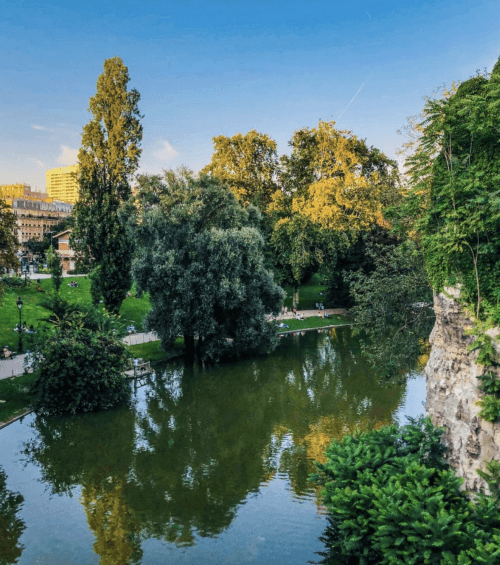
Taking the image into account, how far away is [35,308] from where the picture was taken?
3700cm

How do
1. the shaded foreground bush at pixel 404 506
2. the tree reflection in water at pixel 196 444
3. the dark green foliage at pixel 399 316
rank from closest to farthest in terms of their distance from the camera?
the shaded foreground bush at pixel 404 506 → the tree reflection in water at pixel 196 444 → the dark green foliage at pixel 399 316

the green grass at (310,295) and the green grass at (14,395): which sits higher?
the green grass at (310,295)

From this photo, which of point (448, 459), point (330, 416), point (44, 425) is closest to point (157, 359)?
Answer: point (44, 425)

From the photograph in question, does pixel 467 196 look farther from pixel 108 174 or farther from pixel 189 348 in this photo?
pixel 108 174

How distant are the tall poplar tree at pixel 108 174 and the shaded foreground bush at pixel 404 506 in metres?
23.3

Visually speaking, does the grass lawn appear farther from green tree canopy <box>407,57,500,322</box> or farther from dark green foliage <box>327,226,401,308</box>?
green tree canopy <box>407,57,500,322</box>

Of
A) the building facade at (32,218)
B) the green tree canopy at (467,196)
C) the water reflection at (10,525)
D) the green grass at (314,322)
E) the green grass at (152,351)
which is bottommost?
the water reflection at (10,525)

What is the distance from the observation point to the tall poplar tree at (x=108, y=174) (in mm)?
31281

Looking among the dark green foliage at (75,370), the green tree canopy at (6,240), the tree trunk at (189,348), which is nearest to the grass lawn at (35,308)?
the tree trunk at (189,348)

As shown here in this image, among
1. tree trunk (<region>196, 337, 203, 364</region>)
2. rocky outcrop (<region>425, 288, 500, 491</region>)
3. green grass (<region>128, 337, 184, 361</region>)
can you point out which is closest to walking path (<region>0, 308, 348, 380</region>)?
green grass (<region>128, 337, 184, 361</region>)

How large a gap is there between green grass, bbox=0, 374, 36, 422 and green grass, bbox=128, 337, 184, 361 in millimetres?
6874

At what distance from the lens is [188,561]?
1047cm

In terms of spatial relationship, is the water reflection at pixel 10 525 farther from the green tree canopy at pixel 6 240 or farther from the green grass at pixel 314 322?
the green grass at pixel 314 322

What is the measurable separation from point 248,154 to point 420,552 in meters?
38.2
